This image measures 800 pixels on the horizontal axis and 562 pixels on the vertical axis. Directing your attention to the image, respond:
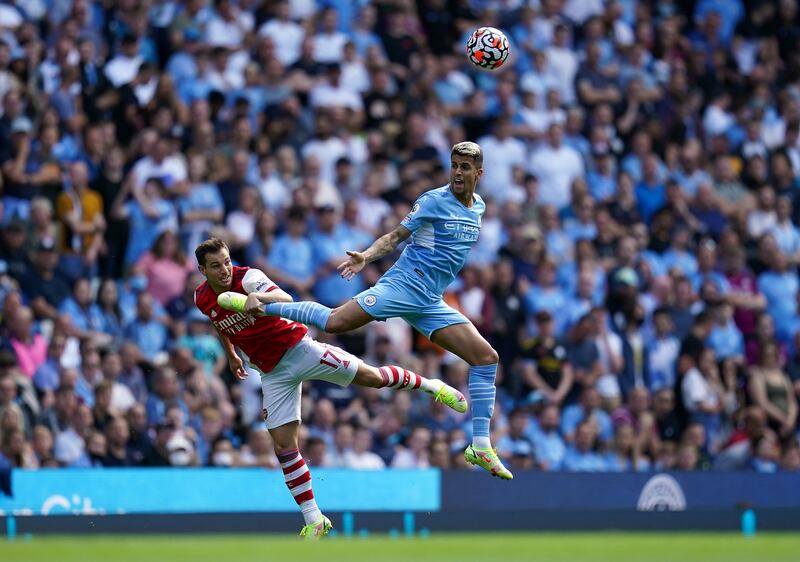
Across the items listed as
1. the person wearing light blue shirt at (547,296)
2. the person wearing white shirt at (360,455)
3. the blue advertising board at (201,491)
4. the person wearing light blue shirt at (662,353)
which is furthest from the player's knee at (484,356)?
the person wearing light blue shirt at (662,353)

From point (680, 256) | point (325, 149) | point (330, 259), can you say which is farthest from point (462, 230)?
point (680, 256)

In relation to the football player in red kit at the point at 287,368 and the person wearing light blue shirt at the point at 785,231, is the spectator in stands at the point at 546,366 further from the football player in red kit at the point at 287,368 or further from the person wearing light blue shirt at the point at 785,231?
the football player in red kit at the point at 287,368

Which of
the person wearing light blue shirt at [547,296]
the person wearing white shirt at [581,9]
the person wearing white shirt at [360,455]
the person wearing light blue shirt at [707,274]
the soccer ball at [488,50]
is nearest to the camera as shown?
the soccer ball at [488,50]

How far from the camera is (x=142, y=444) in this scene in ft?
57.7

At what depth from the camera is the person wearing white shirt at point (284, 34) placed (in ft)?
71.5

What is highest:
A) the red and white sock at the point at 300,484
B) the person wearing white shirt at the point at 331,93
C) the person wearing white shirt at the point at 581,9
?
the person wearing white shirt at the point at 581,9

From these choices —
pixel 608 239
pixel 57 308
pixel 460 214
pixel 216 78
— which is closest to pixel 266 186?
pixel 216 78

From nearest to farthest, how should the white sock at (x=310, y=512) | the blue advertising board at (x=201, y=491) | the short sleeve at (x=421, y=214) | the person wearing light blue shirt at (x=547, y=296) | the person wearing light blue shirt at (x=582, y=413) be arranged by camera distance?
the short sleeve at (x=421, y=214) → the white sock at (x=310, y=512) → the blue advertising board at (x=201, y=491) → the person wearing light blue shirt at (x=582, y=413) → the person wearing light blue shirt at (x=547, y=296)

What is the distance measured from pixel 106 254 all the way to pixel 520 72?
771cm

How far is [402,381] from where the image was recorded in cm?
1439

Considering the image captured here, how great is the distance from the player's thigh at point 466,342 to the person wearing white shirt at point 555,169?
8.55m

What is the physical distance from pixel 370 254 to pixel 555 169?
31.9 ft

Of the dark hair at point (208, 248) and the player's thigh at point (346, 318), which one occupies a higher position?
the dark hair at point (208, 248)

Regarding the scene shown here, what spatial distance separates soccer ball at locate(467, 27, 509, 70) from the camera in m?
14.5
